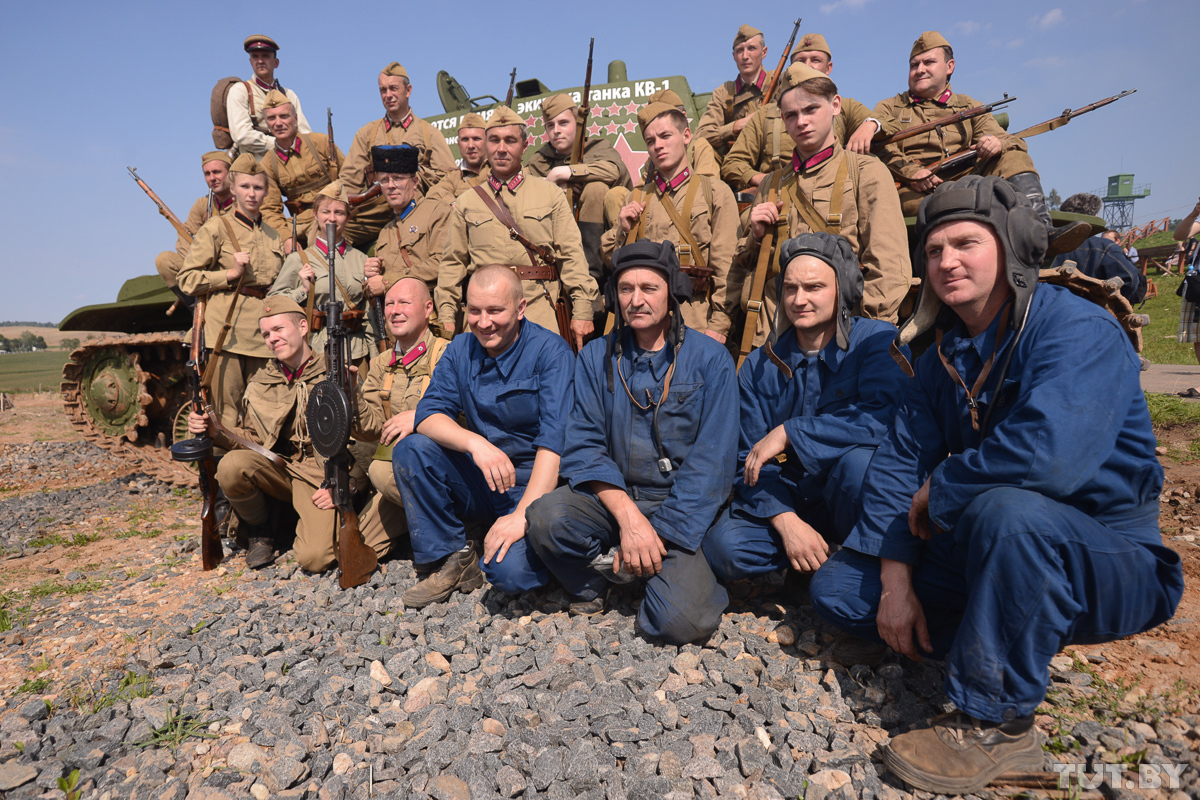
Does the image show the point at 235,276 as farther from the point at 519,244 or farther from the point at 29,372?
the point at 29,372

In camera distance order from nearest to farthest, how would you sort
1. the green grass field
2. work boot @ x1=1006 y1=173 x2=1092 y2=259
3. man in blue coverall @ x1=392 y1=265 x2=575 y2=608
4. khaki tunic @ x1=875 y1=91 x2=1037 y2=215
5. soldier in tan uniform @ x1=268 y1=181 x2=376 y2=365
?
work boot @ x1=1006 y1=173 x2=1092 y2=259 < man in blue coverall @ x1=392 y1=265 x2=575 y2=608 < khaki tunic @ x1=875 y1=91 x2=1037 y2=215 < soldier in tan uniform @ x1=268 y1=181 x2=376 y2=365 < the green grass field

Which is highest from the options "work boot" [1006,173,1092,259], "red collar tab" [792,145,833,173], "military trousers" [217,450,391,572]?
"red collar tab" [792,145,833,173]

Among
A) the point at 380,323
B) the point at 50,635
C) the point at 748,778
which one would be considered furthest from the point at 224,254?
the point at 748,778

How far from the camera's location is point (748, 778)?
2.46m

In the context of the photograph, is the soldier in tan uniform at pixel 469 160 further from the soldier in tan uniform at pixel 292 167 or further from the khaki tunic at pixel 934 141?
the khaki tunic at pixel 934 141

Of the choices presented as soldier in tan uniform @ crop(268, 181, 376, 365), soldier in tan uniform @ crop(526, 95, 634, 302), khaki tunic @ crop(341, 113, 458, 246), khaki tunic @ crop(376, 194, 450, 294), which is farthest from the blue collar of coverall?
khaki tunic @ crop(341, 113, 458, 246)

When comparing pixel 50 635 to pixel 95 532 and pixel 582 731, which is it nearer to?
pixel 95 532

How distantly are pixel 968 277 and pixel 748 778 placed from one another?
6.55 ft

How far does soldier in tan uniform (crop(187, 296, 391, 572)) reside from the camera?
15.4ft

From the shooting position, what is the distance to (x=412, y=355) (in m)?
5.00

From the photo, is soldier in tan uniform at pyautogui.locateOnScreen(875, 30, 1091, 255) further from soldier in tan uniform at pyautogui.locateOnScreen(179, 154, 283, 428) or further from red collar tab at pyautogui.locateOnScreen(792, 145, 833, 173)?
soldier in tan uniform at pyautogui.locateOnScreen(179, 154, 283, 428)

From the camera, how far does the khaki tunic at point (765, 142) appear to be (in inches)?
232

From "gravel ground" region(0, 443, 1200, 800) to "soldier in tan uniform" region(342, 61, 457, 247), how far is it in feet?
16.1

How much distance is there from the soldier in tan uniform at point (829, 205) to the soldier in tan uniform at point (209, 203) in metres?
5.58
